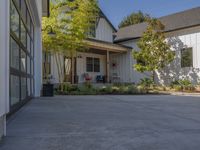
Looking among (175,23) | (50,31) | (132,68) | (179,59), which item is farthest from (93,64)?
(50,31)

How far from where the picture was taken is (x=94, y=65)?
23.0 meters

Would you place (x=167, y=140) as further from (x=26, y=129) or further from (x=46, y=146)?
(x=26, y=129)

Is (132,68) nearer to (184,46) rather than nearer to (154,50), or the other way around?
(154,50)

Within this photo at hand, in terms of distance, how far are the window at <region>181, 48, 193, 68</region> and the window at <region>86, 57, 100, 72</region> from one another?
678 centimetres

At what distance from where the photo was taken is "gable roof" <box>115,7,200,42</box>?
19.5 meters

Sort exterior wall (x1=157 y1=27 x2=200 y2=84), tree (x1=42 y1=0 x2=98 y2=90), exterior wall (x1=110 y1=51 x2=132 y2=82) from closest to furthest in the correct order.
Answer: tree (x1=42 y1=0 x2=98 y2=90) → exterior wall (x1=157 y1=27 x2=200 y2=84) → exterior wall (x1=110 y1=51 x2=132 y2=82)

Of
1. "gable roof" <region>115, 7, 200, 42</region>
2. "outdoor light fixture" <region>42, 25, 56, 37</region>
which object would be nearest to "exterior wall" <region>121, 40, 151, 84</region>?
"gable roof" <region>115, 7, 200, 42</region>

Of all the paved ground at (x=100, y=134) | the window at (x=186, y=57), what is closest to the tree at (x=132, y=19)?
the window at (x=186, y=57)

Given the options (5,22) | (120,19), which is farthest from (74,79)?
(120,19)

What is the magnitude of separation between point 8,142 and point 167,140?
2.05 meters

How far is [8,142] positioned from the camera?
363 centimetres

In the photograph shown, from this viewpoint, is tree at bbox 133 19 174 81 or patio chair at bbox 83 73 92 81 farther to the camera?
patio chair at bbox 83 73 92 81

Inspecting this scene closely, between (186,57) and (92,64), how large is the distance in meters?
7.19

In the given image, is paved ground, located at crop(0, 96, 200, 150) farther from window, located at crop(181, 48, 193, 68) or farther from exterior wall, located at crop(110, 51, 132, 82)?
exterior wall, located at crop(110, 51, 132, 82)
